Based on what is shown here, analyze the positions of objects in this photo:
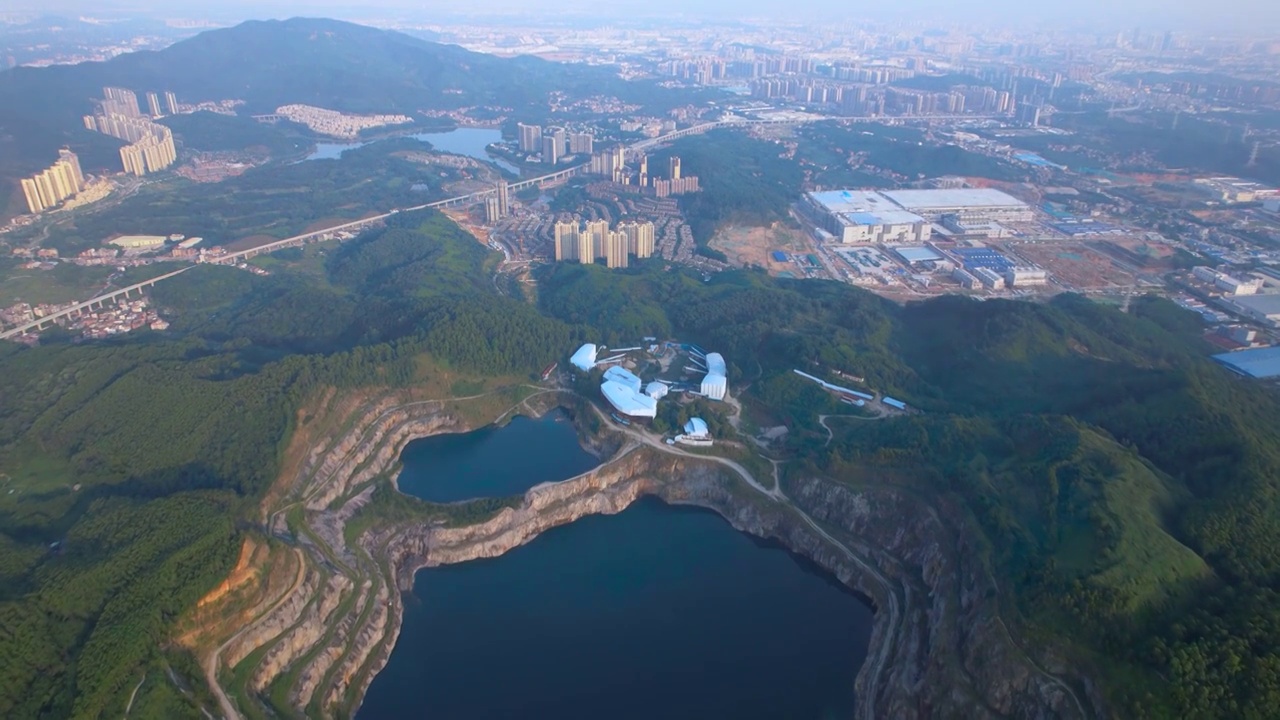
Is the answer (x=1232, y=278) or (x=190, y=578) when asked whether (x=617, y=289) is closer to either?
(x=190, y=578)

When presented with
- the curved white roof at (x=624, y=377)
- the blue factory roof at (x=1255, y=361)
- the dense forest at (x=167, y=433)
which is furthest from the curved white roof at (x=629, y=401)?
the blue factory roof at (x=1255, y=361)

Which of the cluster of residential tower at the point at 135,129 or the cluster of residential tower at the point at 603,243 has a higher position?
the cluster of residential tower at the point at 135,129

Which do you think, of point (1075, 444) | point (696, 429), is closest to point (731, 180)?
point (696, 429)

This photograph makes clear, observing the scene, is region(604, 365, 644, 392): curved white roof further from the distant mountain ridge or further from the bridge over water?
the distant mountain ridge

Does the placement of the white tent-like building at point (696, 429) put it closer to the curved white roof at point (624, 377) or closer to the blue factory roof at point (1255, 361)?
the curved white roof at point (624, 377)

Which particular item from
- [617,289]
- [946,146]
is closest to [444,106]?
[946,146]

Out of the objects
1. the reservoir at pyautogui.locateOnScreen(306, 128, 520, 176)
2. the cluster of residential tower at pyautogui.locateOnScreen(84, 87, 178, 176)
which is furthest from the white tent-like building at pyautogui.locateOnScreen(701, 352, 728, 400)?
the cluster of residential tower at pyautogui.locateOnScreen(84, 87, 178, 176)
